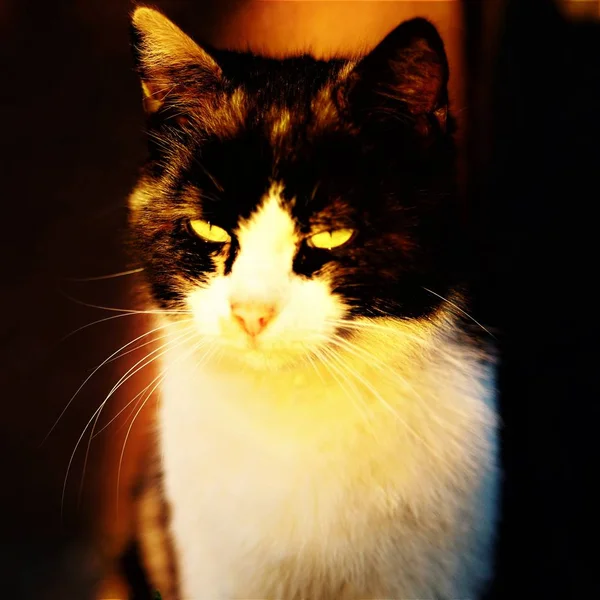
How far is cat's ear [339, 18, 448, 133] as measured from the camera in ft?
1.92

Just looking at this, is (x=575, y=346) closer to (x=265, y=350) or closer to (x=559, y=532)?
(x=559, y=532)

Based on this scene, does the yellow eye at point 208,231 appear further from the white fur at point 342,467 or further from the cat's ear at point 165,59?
the cat's ear at point 165,59

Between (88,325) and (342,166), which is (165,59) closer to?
(342,166)

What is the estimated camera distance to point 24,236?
850mm

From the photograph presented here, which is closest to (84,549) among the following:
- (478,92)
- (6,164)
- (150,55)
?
(6,164)

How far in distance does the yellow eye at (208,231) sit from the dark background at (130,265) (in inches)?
7.3

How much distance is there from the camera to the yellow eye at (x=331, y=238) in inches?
25.5

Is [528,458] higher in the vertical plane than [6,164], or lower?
lower

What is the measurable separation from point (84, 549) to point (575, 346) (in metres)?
0.75

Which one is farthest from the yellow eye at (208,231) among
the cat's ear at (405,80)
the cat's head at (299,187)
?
the cat's ear at (405,80)

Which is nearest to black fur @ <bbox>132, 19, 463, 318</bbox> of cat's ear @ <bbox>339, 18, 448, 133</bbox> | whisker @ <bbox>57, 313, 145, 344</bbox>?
cat's ear @ <bbox>339, 18, 448, 133</bbox>

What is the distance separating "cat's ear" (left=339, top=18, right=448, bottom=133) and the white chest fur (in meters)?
0.27

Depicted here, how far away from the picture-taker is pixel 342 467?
713 millimetres

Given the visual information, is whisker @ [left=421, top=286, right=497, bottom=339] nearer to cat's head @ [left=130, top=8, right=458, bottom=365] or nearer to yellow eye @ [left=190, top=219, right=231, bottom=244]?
cat's head @ [left=130, top=8, right=458, bottom=365]
